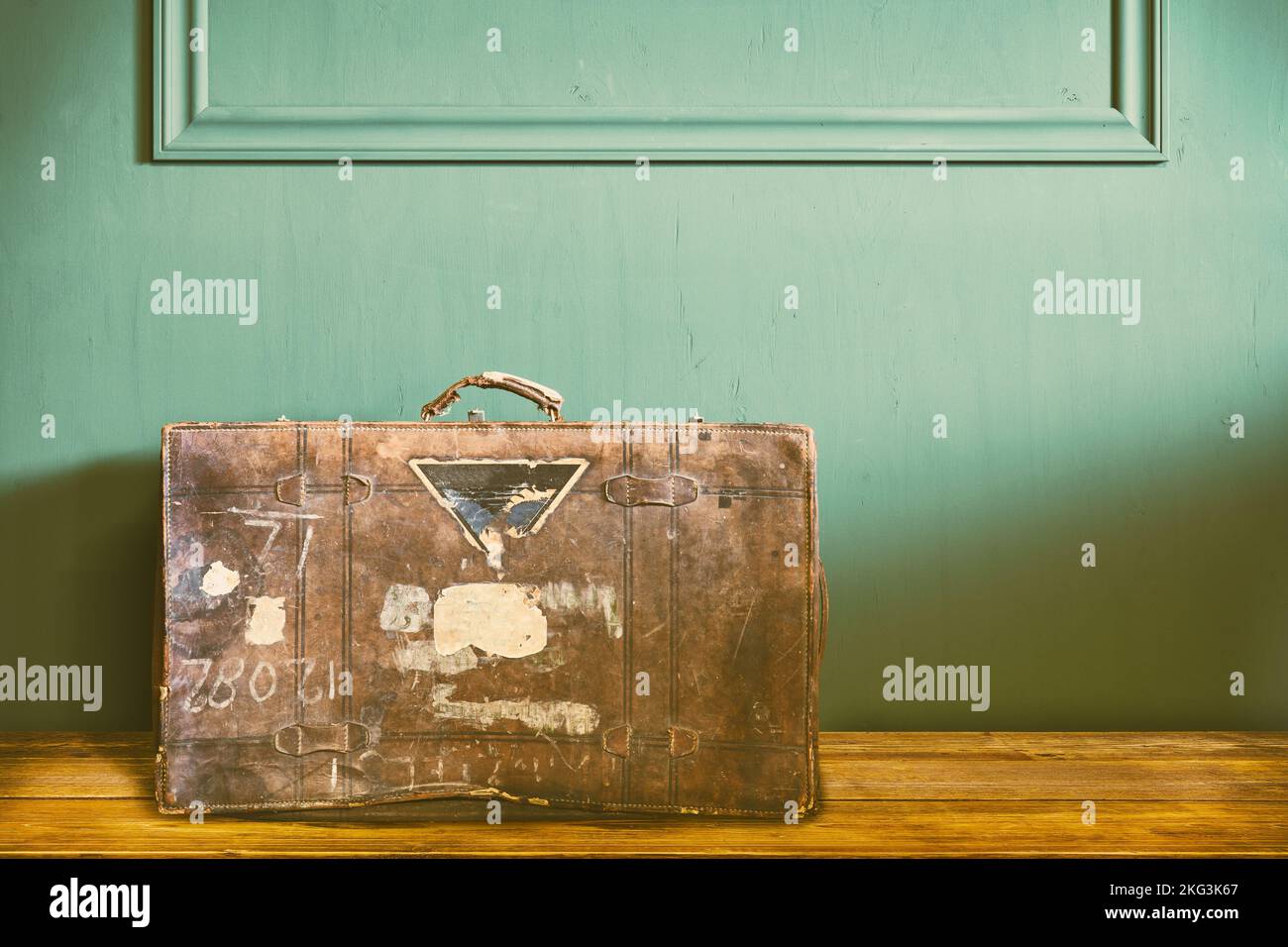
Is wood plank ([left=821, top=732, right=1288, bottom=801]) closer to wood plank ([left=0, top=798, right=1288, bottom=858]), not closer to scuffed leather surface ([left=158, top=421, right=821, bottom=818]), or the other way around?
wood plank ([left=0, top=798, right=1288, bottom=858])

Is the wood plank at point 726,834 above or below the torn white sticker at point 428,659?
below

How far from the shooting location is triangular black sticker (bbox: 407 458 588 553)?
958 millimetres

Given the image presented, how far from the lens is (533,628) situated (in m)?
0.96

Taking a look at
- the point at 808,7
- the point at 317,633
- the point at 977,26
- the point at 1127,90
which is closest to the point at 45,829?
the point at 317,633

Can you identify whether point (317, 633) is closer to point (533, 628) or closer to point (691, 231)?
point (533, 628)

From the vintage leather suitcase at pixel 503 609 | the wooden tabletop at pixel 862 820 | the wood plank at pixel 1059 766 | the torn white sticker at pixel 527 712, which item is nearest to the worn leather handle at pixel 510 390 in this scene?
the vintage leather suitcase at pixel 503 609

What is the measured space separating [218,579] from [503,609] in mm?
305

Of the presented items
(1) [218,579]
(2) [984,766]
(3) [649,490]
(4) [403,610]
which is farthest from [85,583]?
(2) [984,766]

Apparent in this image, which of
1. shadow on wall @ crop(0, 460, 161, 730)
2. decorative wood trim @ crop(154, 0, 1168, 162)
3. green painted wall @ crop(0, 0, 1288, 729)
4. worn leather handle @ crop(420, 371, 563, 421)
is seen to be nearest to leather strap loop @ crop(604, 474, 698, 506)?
worn leather handle @ crop(420, 371, 563, 421)

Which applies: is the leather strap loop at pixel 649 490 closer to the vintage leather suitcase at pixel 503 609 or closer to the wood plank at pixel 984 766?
the vintage leather suitcase at pixel 503 609

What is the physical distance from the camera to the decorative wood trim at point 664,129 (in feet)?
4.08

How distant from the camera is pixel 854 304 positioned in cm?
127

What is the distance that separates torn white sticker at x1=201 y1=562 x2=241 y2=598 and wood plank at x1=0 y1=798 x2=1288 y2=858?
0.78 ft
